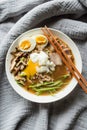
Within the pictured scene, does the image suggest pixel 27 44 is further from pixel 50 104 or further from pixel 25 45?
pixel 50 104

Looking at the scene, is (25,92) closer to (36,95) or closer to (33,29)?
(36,95)

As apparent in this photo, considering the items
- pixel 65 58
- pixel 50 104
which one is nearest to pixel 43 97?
pixel 50 104

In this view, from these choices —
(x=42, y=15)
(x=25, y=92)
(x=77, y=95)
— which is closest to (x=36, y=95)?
(x=25, y=92)

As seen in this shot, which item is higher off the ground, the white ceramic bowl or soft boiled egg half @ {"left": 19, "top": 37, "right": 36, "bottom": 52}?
soft boiled egg half @ {"left": 19, "top": 37, "right": 36, "bottom": 52}

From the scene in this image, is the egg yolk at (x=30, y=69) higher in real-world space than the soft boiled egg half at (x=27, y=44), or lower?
lower
